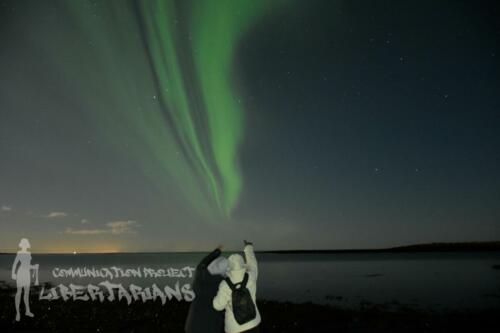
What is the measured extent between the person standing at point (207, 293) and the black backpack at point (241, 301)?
248mm

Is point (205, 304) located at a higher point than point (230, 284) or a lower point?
lower

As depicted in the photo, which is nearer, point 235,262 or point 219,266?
point 235,262

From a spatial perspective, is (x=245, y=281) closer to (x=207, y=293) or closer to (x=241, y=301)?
(x=241, y=301)

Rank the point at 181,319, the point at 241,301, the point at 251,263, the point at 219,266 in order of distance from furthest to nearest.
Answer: the point at 181,319, the point at 251,263, the point at 219,266, the point at 241,301

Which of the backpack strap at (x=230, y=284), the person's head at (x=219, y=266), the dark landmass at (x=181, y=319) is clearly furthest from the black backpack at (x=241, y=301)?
the dark landmass at (x=181, y=319)

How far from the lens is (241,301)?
222 inches

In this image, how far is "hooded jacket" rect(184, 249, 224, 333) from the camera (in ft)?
19.1

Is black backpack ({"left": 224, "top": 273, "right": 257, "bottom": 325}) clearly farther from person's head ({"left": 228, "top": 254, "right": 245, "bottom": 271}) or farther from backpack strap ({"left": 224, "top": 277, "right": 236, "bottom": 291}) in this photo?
person's head ({"left": 228, "top": 254, "right": 245, "bottom": 271})

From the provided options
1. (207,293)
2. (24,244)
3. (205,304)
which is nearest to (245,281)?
(207,293)

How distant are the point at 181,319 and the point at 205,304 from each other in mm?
11366

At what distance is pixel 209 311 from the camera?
602 centimetres

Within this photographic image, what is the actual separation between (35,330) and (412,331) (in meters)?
13.5

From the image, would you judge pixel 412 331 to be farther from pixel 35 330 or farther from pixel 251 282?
pixel 35 330

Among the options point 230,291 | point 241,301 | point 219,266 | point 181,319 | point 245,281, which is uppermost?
point 181,319
